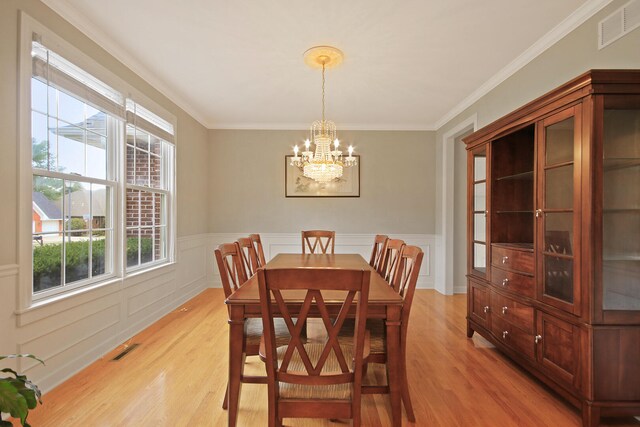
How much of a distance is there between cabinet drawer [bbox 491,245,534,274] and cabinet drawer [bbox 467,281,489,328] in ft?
1.04

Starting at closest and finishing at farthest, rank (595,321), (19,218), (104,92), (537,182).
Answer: (595,321)
(19,218)
(537,182)
(104,92)

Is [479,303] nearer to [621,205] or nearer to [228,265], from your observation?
[621,205]

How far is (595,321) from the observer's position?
1.82 m

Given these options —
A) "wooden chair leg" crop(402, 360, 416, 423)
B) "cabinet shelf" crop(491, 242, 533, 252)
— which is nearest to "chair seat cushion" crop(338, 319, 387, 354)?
"wooden chair leg" crop(402, 360, 416, 423)

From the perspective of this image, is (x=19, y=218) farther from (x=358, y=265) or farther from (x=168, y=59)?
(x=358, y=265)

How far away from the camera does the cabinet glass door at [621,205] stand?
1843 mm

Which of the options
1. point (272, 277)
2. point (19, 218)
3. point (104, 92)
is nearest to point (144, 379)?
point (19, 218)

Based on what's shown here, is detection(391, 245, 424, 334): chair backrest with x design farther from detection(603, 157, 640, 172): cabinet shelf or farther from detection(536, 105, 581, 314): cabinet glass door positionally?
detection(603, 157, 640, 172): cabinet shelf

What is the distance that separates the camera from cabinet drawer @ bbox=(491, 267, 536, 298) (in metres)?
2.35

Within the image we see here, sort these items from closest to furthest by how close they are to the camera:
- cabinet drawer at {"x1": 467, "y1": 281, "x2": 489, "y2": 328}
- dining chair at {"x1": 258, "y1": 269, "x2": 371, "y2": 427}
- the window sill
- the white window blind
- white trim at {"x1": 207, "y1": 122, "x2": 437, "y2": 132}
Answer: dining chair at {"x1": 258, "y1": 269, "x2": 371, "y2": 427} < the window sill < the white window blind < cabinet drawer at {"x1": 467, "y1": 281, "x2": 489, "y2": 328} < white trim at {"x1": 207, "y1": 122, "x2": 437, "y2": 132}

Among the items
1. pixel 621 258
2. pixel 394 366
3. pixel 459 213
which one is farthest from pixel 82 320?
pixel 459 213

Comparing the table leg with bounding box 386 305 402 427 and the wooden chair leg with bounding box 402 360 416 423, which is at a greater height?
the table leg with bounding box 386 305 402 427

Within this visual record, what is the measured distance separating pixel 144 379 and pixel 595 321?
291cm

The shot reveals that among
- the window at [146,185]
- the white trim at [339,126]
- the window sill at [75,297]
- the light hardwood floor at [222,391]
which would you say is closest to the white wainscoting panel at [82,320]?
the window sill at [75,297]
